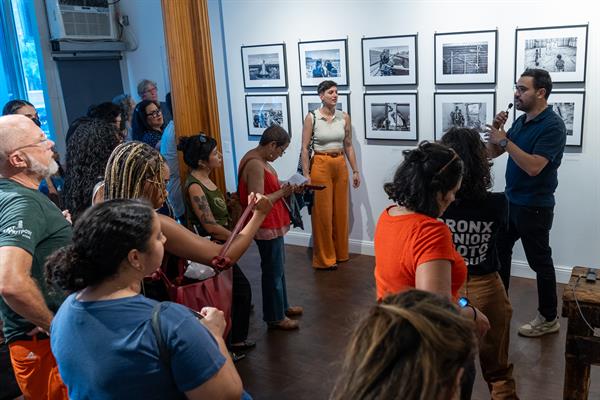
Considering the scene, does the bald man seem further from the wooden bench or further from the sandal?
the wooden bench

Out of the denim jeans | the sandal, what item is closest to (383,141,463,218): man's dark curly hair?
the denim jeans

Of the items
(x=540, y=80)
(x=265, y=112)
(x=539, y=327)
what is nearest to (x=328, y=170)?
(x=265, y=112)

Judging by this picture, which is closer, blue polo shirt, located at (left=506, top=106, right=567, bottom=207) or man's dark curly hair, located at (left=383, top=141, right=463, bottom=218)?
man's dark curly hair, located at (left=383, top=141, right=463, bottom=218)

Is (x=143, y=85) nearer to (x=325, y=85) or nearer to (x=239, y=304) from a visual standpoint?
(x=325, y=85)

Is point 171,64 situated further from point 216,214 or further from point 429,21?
point 429,21

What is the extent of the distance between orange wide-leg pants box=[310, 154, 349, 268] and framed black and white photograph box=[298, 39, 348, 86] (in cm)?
81

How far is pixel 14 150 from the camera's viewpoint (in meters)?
2.10

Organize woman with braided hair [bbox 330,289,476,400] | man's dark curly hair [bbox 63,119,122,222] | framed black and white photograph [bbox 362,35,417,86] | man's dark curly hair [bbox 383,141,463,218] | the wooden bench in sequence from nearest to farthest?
woman with braided hair [bbox 330,289,476,400]
man's dark curly hair [bbox 383,141,463,218]
the wooden bench
man's dark curly hair [bbox 63,119,122,222]
framed black and white photograph [bbox 362,35,417,86]

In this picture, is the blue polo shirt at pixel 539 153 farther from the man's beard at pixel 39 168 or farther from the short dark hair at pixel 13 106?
the short dark hair at pixel 13 106

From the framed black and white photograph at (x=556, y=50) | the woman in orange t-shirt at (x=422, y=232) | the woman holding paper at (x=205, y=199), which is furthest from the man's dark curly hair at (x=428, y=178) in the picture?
the framed black and white photograph at (x=556, y=50)

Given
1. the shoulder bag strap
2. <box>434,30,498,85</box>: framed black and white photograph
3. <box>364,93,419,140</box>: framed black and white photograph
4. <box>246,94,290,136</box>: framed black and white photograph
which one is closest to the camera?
the shoulder bag strap

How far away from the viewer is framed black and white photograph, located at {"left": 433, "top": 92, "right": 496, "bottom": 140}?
475cm

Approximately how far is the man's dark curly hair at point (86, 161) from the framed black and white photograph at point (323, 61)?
116 inches

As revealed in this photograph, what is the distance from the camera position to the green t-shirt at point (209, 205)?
3533 mm
